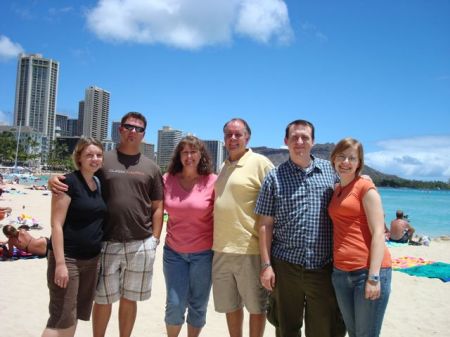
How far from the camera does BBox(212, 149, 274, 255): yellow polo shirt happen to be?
142 inches

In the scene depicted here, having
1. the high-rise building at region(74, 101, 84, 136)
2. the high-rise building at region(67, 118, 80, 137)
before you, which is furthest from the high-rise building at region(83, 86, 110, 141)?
the high-rise building at region(67, 118, 80, 137)

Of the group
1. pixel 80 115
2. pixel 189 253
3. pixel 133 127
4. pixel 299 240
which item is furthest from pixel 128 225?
pixel 80 115

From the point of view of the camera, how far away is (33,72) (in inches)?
5433

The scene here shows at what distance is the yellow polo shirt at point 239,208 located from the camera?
11.8 feet

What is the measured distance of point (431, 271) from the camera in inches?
346

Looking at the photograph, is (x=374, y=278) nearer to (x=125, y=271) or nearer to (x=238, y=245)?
(x=238, y=245)

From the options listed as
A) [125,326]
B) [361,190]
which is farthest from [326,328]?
[125,326]

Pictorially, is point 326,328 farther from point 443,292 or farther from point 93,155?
point 443,292

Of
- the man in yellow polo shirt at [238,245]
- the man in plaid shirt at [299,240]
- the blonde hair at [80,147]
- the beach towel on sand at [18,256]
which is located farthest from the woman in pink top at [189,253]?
the beach towel on sand at [18,256]

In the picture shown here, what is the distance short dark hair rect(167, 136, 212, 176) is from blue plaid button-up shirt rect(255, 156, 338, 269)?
78 cm

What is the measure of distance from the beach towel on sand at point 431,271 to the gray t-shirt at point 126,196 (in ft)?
24.2

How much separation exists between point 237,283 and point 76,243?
1547mm

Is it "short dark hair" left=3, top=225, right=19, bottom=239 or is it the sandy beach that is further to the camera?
"short dark hair" left=3, top=225, right=19, bottom=239

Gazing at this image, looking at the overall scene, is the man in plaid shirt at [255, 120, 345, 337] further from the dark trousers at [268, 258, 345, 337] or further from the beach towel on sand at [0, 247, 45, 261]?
the beach towel on sand at [0, 247, 45, 261]
